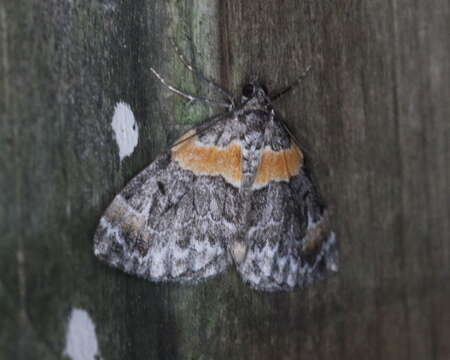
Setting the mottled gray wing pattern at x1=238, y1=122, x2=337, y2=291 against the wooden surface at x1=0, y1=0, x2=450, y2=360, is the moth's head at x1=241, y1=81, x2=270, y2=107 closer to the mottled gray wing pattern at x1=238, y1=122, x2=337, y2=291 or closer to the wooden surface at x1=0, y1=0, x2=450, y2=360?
the wooden surface at x1=0, y1=0, x2=450, y2=360

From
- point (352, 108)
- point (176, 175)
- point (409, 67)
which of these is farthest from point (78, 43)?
point (409, 67)

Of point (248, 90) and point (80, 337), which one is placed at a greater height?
point (248, 90)

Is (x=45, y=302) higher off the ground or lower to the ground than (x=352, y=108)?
lower

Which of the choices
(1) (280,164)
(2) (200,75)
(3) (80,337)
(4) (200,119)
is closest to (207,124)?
(4) (200,119)

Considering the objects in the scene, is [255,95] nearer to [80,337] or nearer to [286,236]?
[286,236]

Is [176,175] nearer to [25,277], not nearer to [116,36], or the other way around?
[116,36]

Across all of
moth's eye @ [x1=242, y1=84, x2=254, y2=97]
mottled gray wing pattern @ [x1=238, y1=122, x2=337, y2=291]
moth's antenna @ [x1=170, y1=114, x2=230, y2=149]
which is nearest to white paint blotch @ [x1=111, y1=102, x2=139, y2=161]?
moth's antenna @ [x1=170, y1=114, x2=230, y2=149]

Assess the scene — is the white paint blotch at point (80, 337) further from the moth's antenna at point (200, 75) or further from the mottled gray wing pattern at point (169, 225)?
the moth's antenna at point (200, 75)
